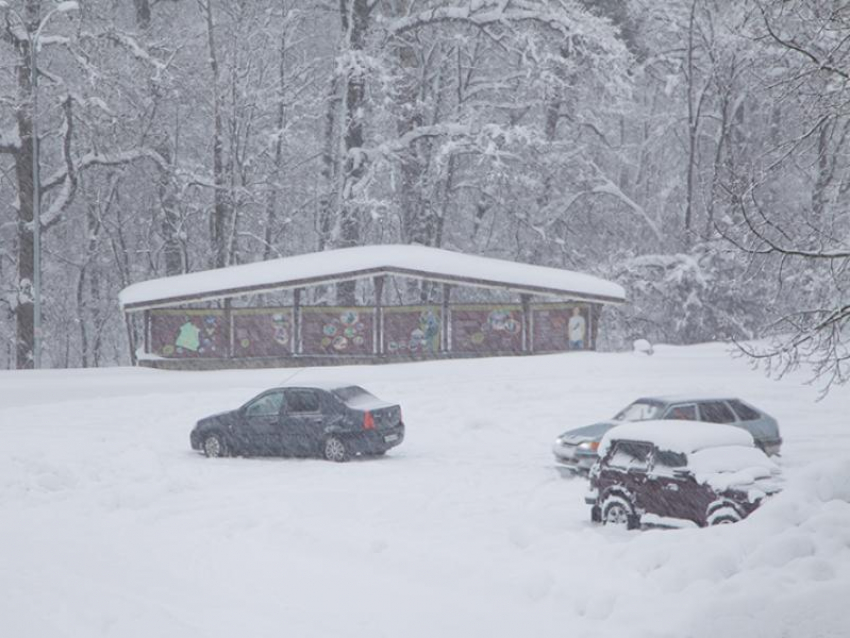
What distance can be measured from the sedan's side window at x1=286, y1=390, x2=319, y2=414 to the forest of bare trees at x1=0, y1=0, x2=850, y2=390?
14.7 meters

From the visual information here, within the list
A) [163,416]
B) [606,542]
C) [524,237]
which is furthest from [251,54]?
[606,542]

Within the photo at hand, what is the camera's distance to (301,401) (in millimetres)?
20938

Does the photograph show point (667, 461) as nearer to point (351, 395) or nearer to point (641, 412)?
point (641, 412)

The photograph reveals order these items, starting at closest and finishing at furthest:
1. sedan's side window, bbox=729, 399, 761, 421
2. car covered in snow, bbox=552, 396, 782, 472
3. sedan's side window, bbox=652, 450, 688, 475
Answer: sedan's side window, bbox=652, 450, 688, 475
car covered in snow, bbox=552, 396, 782, 472
sedan's side window, bbox=729, 399, 761, 421

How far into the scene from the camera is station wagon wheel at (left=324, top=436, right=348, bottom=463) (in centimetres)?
2031

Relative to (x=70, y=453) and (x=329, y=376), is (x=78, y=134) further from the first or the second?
(x=70, y=453)

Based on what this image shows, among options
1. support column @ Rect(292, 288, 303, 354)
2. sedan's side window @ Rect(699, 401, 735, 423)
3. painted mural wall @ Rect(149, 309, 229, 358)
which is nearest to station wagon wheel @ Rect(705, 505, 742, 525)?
sedan's side window @ Rect(699, 401, 735, 423)

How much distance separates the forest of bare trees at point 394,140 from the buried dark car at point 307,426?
14.1 meters

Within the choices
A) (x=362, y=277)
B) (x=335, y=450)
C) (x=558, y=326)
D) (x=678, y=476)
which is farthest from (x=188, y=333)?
(x=678, y=476)

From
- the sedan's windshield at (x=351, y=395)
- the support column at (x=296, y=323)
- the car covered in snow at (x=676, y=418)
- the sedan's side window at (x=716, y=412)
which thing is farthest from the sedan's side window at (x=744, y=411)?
the support column at (x=296, y=323)

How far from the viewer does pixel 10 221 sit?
4462 centimetres

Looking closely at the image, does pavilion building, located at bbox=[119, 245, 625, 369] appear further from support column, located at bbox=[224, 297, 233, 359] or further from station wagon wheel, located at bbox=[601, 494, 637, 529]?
station wagon wheel, located at bbox=[601, 494, 637, 529]

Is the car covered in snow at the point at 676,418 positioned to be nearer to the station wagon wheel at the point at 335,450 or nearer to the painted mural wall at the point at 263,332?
the station wagon wheel at the point at 335,450

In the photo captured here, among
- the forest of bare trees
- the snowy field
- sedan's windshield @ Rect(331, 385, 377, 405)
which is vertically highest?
the forest of bare trees
